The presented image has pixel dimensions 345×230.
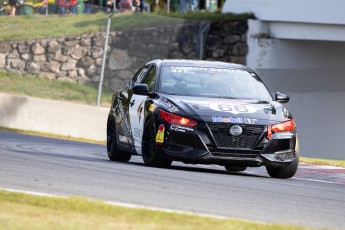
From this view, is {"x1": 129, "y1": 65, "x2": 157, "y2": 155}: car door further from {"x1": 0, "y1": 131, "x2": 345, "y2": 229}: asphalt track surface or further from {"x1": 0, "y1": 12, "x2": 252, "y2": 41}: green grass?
{"x1": 0, "y1": 12, "x2": 252, "y2": 41}: green grass

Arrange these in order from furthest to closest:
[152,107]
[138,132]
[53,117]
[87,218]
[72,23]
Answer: [72,23], [53,117], [138,132], [152,107], [87,218]

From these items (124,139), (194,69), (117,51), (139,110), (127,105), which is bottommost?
(117,51)

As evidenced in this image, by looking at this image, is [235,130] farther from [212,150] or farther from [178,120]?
[178,120]

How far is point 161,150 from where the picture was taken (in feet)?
44.5

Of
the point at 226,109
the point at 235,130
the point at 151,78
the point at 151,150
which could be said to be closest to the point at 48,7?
the point at 151,78

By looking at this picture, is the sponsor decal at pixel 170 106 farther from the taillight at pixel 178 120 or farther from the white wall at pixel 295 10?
the white wall at pixel 295 10

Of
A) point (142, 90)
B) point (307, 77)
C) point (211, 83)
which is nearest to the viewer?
point (142, 90)

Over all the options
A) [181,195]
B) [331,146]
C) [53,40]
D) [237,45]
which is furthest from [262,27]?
[181,195]

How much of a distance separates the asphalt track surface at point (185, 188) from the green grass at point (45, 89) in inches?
417

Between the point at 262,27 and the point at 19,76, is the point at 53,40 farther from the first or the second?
the point at 262,27

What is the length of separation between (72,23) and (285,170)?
14.1 meters

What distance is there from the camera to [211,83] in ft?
48.0

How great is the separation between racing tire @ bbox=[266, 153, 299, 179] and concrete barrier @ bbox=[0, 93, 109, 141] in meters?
10.5

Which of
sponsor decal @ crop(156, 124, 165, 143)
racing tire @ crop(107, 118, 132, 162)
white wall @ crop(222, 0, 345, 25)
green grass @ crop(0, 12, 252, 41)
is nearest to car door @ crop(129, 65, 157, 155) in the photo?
sponsor decal @ crop(156, 124, 165, 143)
